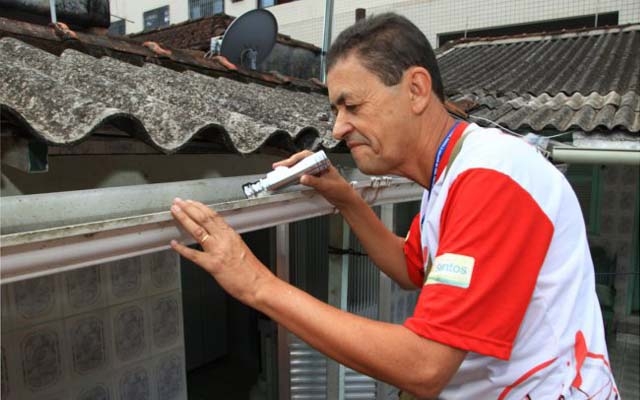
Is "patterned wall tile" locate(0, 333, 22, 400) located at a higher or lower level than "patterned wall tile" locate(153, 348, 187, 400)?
higher

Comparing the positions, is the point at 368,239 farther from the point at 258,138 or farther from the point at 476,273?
the point at 476,273

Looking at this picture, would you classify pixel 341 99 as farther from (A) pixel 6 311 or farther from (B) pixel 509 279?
(A) pixel 6 311

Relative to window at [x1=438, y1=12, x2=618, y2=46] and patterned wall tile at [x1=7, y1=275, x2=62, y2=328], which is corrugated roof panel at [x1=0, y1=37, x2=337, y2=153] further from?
window at [x1=438, y1=12, x2=618, y2=46]

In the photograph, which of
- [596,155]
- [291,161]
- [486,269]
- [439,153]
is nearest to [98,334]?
[291,161]

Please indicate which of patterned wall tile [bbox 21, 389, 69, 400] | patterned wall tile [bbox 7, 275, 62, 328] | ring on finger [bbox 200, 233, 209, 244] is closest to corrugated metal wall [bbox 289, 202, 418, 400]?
patterned wall tile [bbox 21, 389, 69, 400]

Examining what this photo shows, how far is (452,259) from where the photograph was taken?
4.26 feet

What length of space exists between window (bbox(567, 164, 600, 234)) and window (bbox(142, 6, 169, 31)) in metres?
16.8

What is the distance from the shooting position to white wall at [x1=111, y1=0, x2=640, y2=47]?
38.8 feet

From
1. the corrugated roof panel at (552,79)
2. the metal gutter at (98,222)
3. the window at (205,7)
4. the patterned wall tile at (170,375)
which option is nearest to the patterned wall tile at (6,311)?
the patterned wall tile at (170,375)

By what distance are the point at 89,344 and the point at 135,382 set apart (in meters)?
0.42

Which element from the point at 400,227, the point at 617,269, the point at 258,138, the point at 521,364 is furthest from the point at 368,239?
the point at 617,269

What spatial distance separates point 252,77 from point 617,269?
6.58 metres

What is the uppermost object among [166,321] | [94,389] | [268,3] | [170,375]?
[268,3]

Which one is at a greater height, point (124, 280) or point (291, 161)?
point (291, 161)
